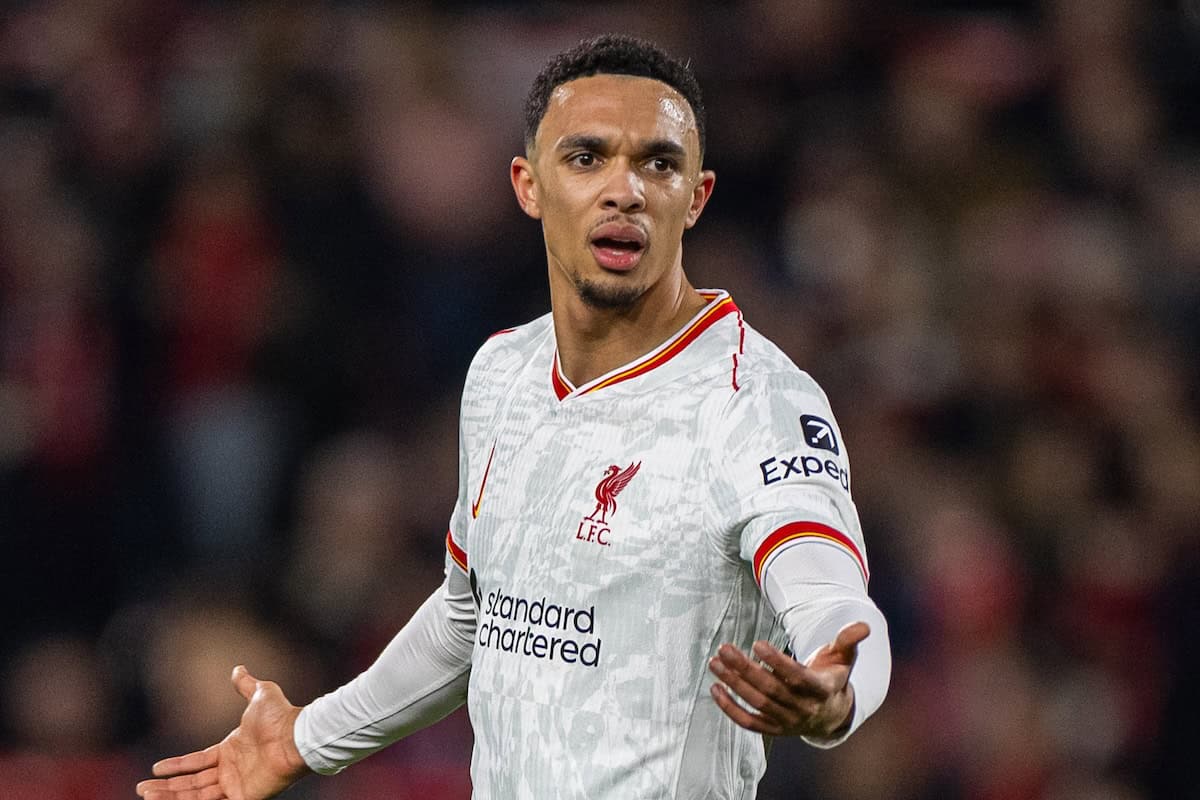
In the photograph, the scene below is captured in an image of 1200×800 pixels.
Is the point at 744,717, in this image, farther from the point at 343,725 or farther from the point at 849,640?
the point at 343,725

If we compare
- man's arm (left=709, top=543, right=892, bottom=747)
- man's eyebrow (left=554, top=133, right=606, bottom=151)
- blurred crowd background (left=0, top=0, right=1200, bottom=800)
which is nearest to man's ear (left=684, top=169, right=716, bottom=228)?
man's eyebrow (left=554, top=133, right=606, bottom=151)

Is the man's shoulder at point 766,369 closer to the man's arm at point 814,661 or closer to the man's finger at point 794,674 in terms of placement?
the man's arm at point 814,661

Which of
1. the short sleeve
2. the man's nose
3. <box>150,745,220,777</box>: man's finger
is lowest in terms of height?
<box>150,745,220,777</box>: man's finger

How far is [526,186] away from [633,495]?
845 mm

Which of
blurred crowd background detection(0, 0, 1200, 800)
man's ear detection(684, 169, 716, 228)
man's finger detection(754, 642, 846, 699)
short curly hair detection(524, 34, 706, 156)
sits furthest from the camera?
blurred crowd background detection(0, 0, 1200, 800)

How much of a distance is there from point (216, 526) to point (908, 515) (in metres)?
2.96

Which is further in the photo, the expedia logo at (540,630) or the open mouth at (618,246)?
the open mouth at (618,246)

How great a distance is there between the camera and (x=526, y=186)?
3918 millimetres

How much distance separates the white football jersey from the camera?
10.7ft

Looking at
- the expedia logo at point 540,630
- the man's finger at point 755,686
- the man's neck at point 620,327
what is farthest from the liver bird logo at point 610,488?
the man's finger at point 755,686

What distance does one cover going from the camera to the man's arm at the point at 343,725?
4.12m

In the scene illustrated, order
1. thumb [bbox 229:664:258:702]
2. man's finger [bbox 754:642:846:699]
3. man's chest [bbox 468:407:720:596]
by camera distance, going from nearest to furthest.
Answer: man's finger [bbox 754:642:846:699]
man's chest [bbox 468:407:720:596]
thumb [bbox 229:664:258:702]

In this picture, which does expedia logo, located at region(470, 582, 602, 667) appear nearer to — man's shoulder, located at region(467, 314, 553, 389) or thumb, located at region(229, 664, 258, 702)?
man's shoulder, located at region(467, 314, 553, 389)

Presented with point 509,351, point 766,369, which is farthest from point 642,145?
point 509,351
